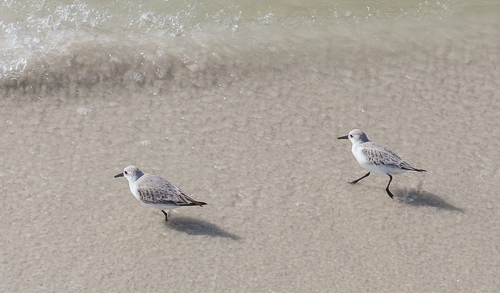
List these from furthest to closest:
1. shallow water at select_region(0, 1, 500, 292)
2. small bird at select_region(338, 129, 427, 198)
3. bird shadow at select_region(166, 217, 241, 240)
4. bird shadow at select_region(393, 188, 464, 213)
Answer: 1. bird shadow at select_region(393, 188, 464, 213)
2. small bird at select_region(338, 129, 427, 198)
3. bird shadow at select_region(166, 217, 241, 240)
4. shallow water at select_region(0, 1, 500, 292)

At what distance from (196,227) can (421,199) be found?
2149 millimetres

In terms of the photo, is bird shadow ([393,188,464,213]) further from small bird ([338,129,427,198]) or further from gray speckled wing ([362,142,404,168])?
gray speckled wing ([362,142,404,168])

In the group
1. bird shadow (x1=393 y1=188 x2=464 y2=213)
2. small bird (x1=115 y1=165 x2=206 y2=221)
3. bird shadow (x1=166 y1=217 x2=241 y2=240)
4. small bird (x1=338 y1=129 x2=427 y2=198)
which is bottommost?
bird shadow (x1=166 y1=217 x2=241 y2=240)

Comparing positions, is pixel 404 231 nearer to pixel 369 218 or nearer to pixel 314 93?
pixel 369 218

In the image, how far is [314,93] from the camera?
6.79 metres

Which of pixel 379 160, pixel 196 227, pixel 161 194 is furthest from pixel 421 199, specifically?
pixel 161 194

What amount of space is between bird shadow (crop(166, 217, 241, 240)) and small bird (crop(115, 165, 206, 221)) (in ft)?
0.63

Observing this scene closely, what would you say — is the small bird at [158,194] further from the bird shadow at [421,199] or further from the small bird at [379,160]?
the bird shadow at [421,199]

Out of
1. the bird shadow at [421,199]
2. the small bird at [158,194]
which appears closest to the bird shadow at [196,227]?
the small bird at [158,194]

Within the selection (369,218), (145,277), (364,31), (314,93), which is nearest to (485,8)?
(364,31)

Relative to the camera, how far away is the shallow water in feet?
16.2

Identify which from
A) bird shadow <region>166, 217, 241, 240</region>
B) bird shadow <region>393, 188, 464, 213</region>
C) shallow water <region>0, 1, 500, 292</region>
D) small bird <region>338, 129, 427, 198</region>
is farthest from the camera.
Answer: bird shadow <region>393, 188, 464, 213</region>

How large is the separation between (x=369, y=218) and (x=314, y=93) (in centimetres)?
194

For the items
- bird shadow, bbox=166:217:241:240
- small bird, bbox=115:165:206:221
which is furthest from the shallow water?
small bird, bbox=115:165:206:221
